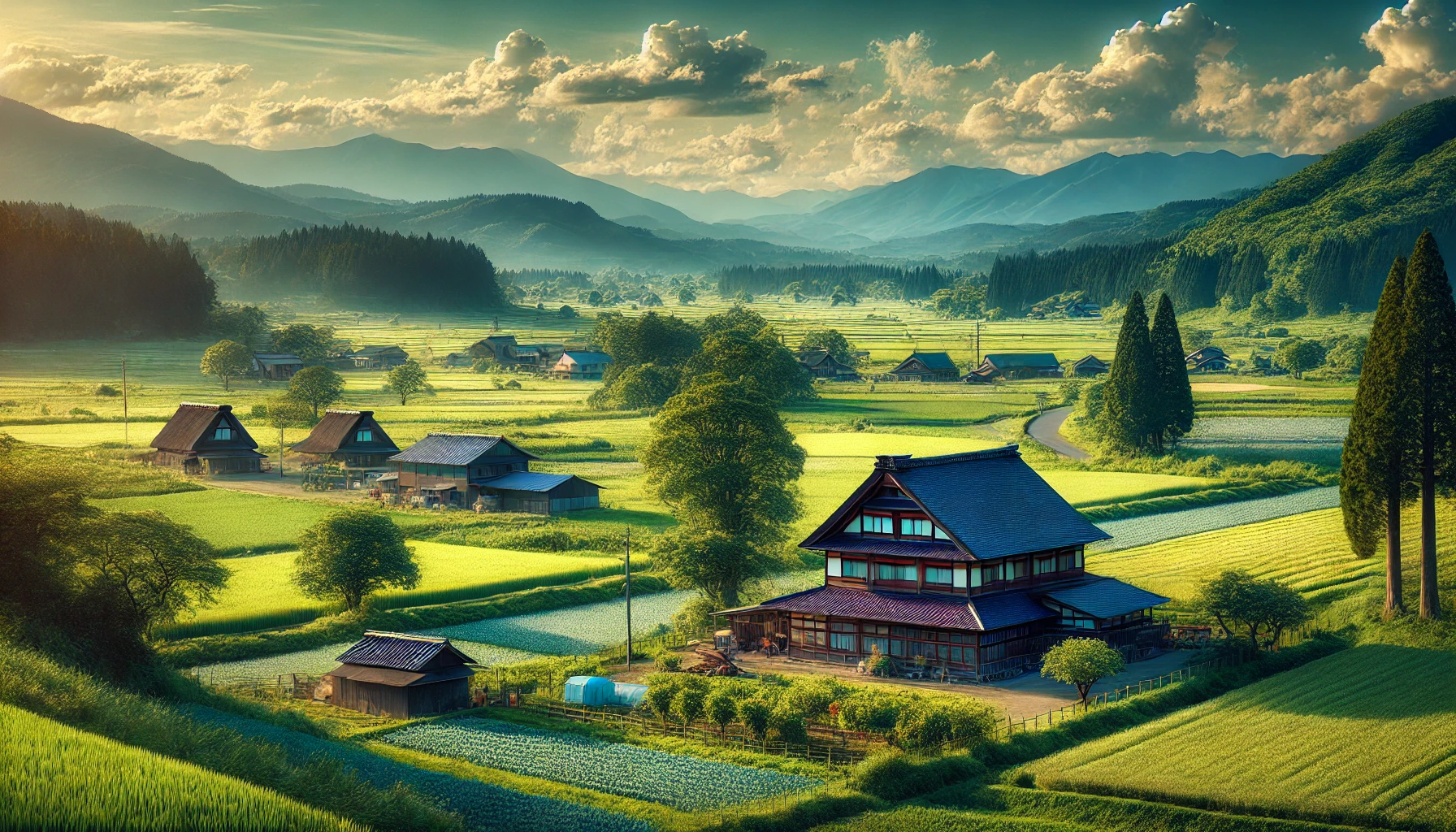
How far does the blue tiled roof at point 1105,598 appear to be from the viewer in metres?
38.4

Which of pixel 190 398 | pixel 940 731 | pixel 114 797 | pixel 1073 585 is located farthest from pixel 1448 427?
pixel 190 398

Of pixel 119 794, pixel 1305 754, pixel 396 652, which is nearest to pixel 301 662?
pixel 396 652

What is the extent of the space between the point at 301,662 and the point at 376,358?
10438cm

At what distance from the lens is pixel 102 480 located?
Result: 62062 millimetres

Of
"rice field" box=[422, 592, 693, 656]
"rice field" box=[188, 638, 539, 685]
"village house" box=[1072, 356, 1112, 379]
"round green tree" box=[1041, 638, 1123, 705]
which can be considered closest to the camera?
"round green tree" box=[1041, 638, 1123, 705]

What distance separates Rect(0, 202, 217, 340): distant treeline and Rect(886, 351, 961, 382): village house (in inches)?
3071

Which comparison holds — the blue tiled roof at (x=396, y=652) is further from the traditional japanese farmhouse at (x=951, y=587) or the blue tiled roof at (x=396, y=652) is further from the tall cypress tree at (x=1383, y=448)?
the tall cypress tree at (x=1383, y=448)

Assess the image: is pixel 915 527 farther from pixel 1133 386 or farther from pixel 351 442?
pixel 351 442

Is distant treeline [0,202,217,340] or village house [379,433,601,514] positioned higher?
distant treeline [0,202,217,340]

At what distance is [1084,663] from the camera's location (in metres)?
33.2

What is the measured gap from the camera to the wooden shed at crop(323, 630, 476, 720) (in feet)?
111

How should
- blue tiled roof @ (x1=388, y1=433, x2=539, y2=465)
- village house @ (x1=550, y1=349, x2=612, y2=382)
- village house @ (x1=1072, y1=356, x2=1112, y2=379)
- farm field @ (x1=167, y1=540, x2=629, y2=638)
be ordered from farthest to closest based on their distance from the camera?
village house @ (x1=550, y1=349, x2=612, y2=382) < village house @ (x1=1072, y1=356, x2=1112, y2=379) < blue tiled roof @ (x1=388, y1=433, x2=539, y2=465) < farm field @ (x1=167, y1=540, x2=629, y2=638)

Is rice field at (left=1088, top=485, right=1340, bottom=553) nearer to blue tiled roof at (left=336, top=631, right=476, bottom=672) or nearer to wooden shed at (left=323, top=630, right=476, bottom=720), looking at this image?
wooden shed at (left=323, top=630, right=476, bottom=720)

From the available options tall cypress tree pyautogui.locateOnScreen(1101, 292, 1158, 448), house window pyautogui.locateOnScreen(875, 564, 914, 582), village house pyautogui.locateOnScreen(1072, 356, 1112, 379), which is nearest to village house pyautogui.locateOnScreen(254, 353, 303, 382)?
village house pyautogui.locateOnScreen(1072, 356, 1112, 379)
